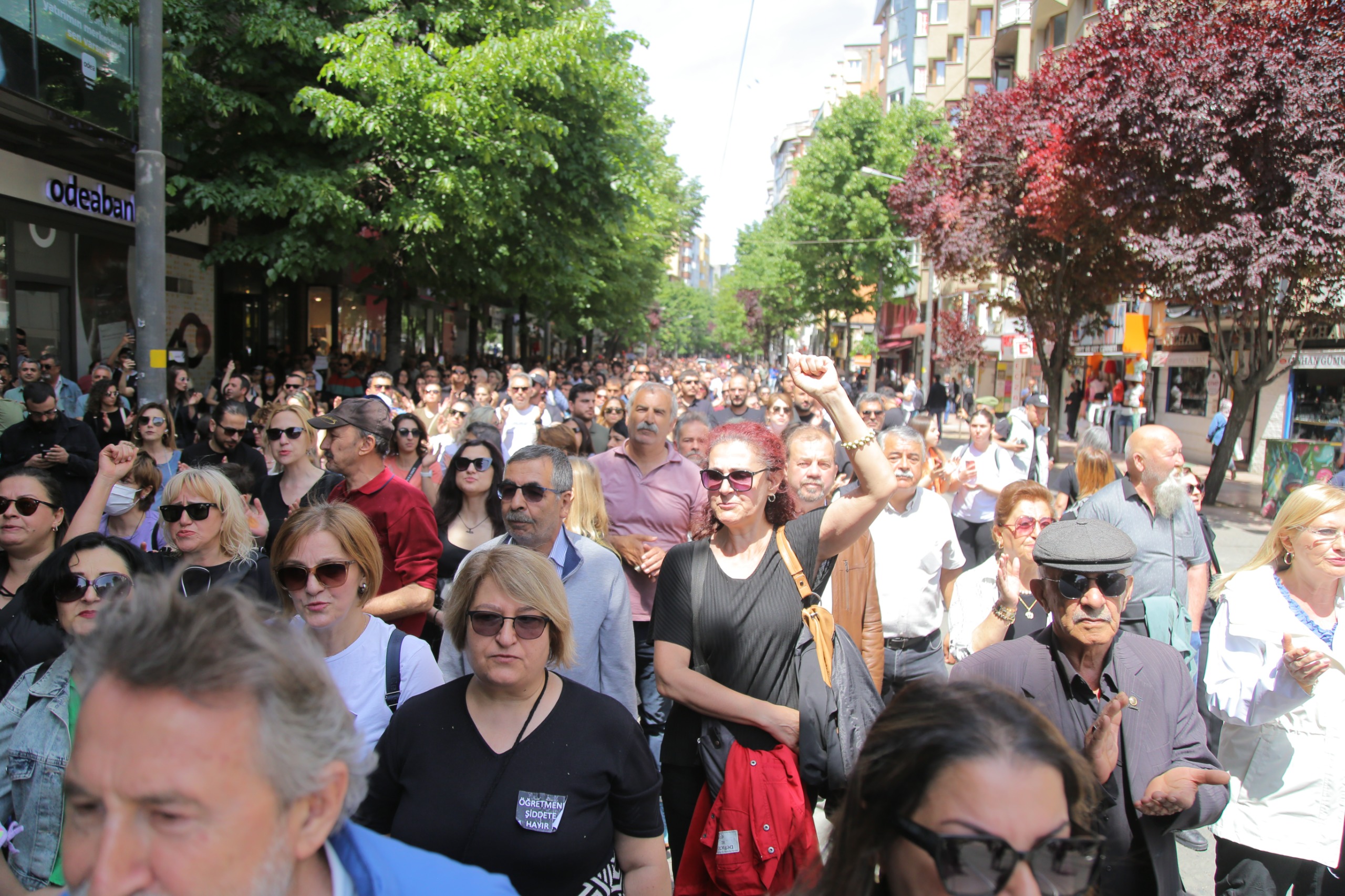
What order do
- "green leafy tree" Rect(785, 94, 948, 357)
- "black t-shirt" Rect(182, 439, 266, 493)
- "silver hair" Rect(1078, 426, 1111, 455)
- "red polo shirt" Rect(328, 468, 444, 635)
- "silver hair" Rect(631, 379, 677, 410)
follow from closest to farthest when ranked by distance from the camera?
"red polo shirt" Rect(328, 468, 444, 635), "silver hair" Rect(631, 379, 677, 410), "black t-shirt" Rect(182, 439, 266, 493), "silver hair" Rect(1078, 426, 1111, 455), "green leafy tree" Rect(785, 94, 948, 357)

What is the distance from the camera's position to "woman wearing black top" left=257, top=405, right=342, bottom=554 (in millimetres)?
5414

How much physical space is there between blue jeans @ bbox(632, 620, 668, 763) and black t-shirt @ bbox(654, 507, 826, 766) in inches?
61.8

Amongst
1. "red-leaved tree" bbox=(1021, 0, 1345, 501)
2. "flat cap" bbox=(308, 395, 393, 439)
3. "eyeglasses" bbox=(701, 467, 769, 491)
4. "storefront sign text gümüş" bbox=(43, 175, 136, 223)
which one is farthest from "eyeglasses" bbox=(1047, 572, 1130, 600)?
"storefront sign text gümüş" bbox=(43, 175, 136, 223)

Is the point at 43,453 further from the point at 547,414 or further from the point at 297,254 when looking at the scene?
the point at 297,254

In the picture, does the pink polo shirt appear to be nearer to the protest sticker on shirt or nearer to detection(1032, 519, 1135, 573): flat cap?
detection(1032, 519, 1135, 573): flat cap

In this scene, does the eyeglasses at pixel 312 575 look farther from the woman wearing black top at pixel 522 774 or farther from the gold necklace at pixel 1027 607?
the gold necklace at pixel 1027 607

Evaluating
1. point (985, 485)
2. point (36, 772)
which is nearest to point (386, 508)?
point (36, 772)

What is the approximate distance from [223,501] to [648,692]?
6.96ft

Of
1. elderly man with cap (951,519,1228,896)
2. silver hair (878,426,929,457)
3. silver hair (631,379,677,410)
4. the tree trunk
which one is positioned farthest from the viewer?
the tree trunk

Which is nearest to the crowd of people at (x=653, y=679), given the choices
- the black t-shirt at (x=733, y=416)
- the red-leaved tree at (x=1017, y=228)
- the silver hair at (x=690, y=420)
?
the silver hair at (x=690, y=420)

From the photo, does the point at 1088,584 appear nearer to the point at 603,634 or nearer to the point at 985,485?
the point at 603,634

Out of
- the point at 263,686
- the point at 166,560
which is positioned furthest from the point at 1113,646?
the point at 166,560

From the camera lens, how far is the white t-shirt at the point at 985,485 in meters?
7.45

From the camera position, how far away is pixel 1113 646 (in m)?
2.62
